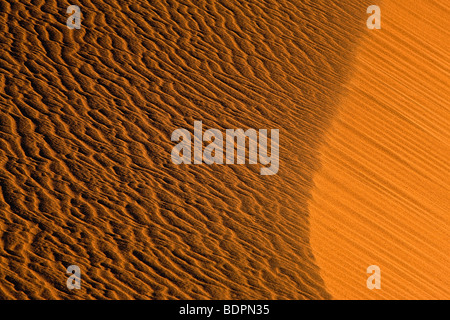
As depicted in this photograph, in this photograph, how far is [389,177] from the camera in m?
9.07

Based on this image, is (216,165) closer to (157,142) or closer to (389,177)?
(157,142)

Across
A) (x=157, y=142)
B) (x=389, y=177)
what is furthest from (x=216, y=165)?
(x=389, y=177)

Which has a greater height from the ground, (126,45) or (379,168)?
(126,45)

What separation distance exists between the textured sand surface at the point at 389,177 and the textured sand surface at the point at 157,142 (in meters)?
0.17

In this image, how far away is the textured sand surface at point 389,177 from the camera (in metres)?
7.40

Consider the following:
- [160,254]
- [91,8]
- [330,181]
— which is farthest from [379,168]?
[91,8]

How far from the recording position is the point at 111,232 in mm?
6742

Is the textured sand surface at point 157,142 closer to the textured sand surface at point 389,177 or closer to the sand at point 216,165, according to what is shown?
the sand at point 216,165

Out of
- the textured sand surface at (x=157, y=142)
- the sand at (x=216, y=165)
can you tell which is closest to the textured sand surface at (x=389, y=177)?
the sand at (x=216, y=165)

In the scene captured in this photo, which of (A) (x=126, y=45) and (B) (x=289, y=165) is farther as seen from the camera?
(A) (x=126, y=45)

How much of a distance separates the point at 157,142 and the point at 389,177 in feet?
12.2

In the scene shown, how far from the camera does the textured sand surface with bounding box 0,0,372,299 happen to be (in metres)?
6.39

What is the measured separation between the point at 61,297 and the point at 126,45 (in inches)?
220

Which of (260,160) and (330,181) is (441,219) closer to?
(330,181)
